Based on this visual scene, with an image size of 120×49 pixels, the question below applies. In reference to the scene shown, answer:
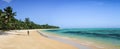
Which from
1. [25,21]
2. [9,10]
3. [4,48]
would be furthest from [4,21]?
[25,21]

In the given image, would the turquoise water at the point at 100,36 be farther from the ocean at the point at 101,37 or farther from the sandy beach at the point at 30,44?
the sandy beach at the point at 30,44

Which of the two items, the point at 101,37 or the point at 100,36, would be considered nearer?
the point at 101,37

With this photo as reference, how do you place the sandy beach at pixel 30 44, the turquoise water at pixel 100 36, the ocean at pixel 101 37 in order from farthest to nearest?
the turquoise water at pixel 100 36, the ocean at pixel 101 37, the sandy beach at pixel 30 44

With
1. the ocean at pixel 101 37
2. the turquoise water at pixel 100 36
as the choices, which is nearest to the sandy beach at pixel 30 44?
the ocean at pixel 101 37

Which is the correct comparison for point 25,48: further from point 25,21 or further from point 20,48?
point 25,21

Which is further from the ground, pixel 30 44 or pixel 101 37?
pixel 30 44

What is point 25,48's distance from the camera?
13.8 metres

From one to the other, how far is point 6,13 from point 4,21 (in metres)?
3.42

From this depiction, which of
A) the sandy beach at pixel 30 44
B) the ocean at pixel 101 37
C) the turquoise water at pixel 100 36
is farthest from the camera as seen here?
the turquoise water at pixel 100 36

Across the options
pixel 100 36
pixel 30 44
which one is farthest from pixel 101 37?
pixel 30 44

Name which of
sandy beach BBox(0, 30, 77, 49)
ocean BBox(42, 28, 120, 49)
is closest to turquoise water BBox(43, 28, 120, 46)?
ocean BBox(42, 28, 120, 49)

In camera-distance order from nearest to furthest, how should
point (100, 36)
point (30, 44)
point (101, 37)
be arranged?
point (30, 44) < point (101, 37) < point (100, 36)

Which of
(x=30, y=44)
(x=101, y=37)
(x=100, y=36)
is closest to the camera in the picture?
(x=30, y=44)

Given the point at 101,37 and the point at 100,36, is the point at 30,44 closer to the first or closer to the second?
the point at 101,37
